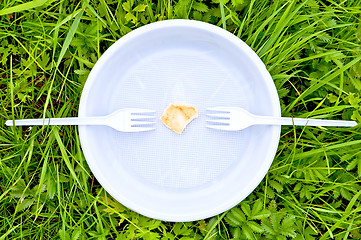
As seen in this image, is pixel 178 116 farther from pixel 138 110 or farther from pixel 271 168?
pixel 271 168

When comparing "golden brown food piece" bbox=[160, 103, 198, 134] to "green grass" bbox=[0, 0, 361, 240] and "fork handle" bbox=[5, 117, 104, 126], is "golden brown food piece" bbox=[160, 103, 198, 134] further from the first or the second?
"green grass" bbox=[0, 0, 361, 240]

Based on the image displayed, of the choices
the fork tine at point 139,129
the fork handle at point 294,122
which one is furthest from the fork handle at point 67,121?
the fork handle at point 294,122

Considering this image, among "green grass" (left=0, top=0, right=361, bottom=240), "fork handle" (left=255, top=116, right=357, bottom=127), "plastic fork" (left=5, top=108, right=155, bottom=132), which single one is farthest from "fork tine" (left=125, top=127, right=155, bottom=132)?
"fork handle" (left=255, top=116, right=357, bottom=127)

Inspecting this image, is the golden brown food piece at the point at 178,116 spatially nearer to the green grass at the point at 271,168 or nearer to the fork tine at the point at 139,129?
the fork tine at the point at 139,129

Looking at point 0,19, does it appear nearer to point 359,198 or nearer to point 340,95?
point 340,95

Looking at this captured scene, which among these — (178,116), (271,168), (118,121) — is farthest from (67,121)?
(271,168)

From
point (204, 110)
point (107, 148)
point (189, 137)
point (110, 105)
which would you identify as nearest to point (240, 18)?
point (204, 110)
